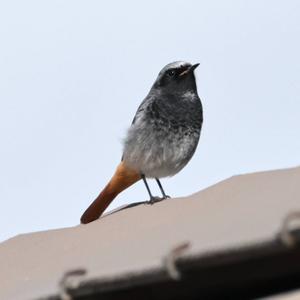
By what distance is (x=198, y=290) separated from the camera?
273cm

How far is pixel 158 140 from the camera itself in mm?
7711

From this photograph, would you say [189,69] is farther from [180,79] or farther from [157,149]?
[157,149]

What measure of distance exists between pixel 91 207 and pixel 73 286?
436cm

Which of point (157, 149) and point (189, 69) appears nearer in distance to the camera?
point (157, 149)

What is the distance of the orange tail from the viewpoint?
7109mm

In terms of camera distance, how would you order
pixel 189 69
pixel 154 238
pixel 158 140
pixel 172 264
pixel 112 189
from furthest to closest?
pixel 189 69
pixel 158 140
pixel 112 189
pixel 154 238
pixel 172 264

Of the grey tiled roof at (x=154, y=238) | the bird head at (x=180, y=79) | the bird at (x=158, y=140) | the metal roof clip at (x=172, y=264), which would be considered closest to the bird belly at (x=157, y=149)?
the bird at (x=158, y=140)

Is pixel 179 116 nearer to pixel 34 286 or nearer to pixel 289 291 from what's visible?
pixel 34 286

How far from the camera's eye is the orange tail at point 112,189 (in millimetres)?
7109

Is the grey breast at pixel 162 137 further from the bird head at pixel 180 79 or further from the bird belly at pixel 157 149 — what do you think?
the bird head at pixel 180 79

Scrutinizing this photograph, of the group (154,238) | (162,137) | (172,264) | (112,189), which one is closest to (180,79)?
(162,137)

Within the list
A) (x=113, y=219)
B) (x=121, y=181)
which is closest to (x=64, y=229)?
(x=113, y=219)

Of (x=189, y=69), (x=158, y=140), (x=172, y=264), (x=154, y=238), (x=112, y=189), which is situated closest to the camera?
(x=172, y=264)

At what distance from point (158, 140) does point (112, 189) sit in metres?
0.54
